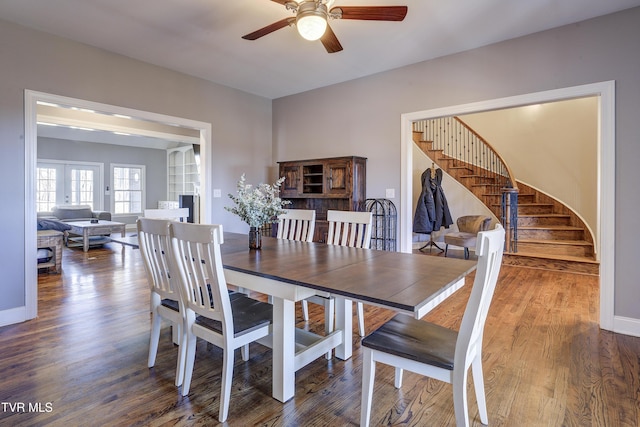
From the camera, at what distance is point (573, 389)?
190 centimetres

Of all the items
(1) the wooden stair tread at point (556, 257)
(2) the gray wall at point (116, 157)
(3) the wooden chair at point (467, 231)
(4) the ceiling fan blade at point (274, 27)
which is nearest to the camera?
(4) the ceiling fan blade at point (274, 27)

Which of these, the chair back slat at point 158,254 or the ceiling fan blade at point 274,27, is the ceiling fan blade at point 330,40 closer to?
the ceiling fan blade at point 274,27

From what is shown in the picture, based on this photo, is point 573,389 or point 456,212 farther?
point 456,212

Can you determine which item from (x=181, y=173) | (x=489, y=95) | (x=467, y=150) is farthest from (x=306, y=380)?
(x=181, y=173)

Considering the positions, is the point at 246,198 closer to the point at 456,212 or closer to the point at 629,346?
the point at 629,346

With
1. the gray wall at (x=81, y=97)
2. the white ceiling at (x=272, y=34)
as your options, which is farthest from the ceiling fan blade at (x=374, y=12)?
the gray wall at (x=81, y=97)

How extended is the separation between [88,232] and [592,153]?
9.42m

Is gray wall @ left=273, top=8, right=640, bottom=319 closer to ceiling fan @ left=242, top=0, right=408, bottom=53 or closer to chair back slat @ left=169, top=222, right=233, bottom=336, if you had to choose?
ceiling fan @ left=242, top=0, right=408, bottom=53

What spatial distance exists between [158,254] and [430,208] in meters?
4.88

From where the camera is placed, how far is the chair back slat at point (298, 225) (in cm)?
306

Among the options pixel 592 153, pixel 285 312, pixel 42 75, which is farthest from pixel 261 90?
pixel 592 153

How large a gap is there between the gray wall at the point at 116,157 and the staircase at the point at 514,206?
314 inches

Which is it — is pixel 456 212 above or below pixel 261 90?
below

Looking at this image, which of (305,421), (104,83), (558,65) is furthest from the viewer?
(104,83)
